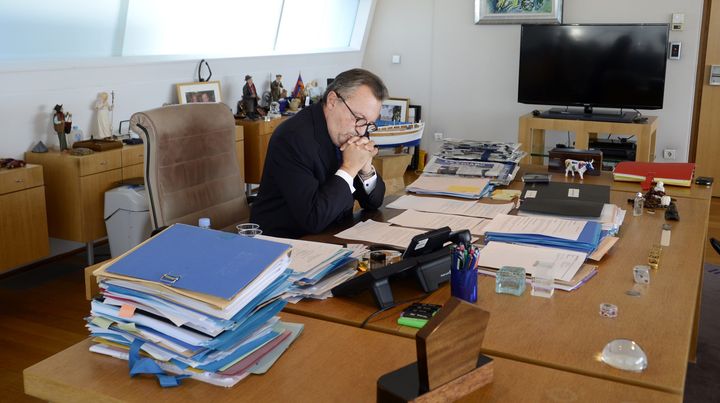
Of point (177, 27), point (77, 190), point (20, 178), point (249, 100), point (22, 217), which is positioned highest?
point (177, 27)

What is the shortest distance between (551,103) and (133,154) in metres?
3.63

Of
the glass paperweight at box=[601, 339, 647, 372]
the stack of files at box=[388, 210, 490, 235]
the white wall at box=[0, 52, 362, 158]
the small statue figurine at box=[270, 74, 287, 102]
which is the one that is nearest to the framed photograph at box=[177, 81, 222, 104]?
the white wall at box=[0, 52, 362, 158]

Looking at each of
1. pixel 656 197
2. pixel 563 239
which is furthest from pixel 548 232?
pixel 656 197

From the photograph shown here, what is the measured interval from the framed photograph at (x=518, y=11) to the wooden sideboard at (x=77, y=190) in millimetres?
3634

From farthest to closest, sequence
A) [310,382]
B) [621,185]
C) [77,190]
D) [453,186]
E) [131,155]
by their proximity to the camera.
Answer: [131,155], [77,190], [621,185], [453,186], [310,382]

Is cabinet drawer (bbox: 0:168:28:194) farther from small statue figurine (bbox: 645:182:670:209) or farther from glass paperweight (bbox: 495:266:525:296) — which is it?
small statue figurine (bbox: 645:182:670:209)

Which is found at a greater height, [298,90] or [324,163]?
[298,90]

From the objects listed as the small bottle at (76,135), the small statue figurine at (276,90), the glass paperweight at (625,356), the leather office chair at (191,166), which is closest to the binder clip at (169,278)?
the glass paperweight at (625,356)

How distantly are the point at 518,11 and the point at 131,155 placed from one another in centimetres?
393

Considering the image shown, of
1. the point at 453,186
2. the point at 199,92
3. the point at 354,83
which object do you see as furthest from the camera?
the point at 199,92

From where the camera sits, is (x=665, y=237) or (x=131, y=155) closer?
(x=665, y=237)

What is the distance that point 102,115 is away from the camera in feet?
15.0

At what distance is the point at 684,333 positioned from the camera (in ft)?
5.30

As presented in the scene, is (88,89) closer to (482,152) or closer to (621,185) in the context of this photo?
(482,152)
